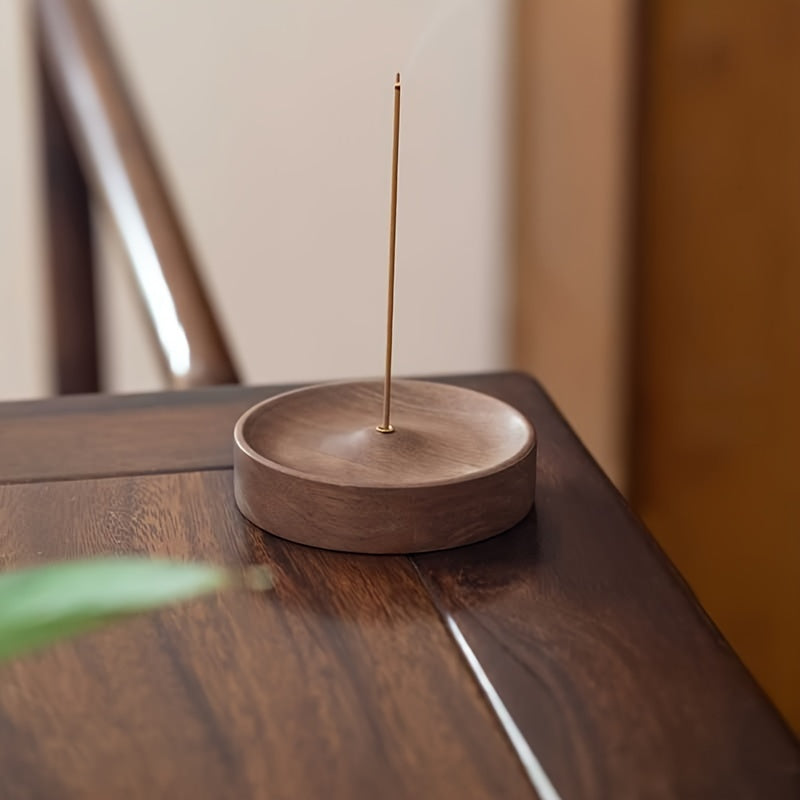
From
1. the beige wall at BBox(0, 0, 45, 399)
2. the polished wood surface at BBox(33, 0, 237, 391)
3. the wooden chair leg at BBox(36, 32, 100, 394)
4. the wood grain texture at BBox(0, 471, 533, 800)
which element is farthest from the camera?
the beige wall at BBox(0, 0, 45, 399)

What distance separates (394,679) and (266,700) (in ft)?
0.18

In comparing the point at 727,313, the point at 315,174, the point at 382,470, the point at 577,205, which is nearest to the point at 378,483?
the point at 382,470

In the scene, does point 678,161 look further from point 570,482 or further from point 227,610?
point 227,610

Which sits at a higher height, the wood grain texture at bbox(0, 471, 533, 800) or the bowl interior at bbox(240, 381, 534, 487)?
the bowl interior at bbox(240, 381, 534, 487)

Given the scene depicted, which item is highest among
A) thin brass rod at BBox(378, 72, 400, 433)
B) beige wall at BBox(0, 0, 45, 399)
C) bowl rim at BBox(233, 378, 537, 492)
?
thin brass rod at BBox(378, 72, 400, 433)

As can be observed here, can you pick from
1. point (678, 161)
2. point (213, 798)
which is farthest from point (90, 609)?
point (678, 161)

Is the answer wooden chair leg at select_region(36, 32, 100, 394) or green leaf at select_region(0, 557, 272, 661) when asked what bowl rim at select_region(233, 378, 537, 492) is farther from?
wooden chair leg at select_region(36, 32, 100, 394)

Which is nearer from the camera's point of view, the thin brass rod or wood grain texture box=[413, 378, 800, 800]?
wood grain texture box=[413, 378, 800, 800]

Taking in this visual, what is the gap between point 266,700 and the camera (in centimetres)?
48

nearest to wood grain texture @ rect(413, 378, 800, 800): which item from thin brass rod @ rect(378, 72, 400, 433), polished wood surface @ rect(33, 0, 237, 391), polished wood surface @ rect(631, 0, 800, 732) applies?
thin brass rod @ rect(378, 72, 400, 433)

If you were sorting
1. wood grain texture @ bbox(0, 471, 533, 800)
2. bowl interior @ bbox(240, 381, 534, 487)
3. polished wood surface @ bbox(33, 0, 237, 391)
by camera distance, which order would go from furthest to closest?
Result: polished wood surface @ bbox(33, 0, 237, 391)
bowl interior @ bbox(240, 381, 534, 487)
wood grain texture @ bbox(0, 471, 533, 800)

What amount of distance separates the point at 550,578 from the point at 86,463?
308mm

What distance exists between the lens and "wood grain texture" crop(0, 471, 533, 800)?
1.44 ft

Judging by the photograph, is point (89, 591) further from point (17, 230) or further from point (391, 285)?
point (17, 230)
